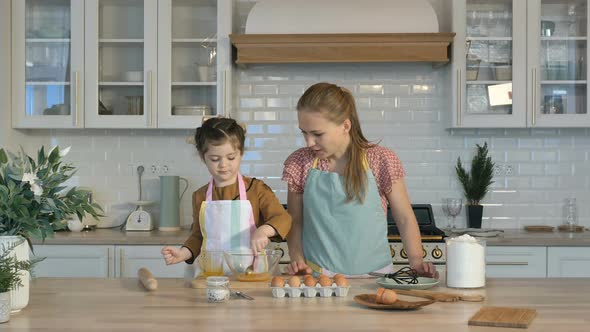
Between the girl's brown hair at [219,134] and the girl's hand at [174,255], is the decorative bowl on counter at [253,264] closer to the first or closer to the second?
the girl's hand at [174,255]

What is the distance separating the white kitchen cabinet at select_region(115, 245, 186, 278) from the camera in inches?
185

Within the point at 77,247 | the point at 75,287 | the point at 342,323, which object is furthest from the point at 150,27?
the point at 342,323

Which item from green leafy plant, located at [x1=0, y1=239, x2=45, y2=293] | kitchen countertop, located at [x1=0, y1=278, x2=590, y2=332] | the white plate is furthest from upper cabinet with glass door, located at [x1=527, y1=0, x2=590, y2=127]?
green leafy plant, located at [x1=0, y1=239, x2=45, y2=293]

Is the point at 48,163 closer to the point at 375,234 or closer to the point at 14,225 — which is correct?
the point at 14,225

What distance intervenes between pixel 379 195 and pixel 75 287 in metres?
1.18

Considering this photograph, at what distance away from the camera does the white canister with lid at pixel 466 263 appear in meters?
2.63

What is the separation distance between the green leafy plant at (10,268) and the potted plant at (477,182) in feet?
10.9

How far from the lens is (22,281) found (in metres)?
2.32

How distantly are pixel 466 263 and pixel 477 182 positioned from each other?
2.61 meters

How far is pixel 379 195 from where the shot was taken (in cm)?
321

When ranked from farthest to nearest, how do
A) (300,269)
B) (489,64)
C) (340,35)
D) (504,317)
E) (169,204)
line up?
(169,204) → (489,64) → (340,35) → (300,269) → (504,317)

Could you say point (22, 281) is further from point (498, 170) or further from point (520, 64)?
point (498, 170)

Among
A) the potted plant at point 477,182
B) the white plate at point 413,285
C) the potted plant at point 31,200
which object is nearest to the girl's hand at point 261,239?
the white plate at point 413,285

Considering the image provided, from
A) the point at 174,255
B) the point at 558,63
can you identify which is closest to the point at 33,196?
the point at 174,255
